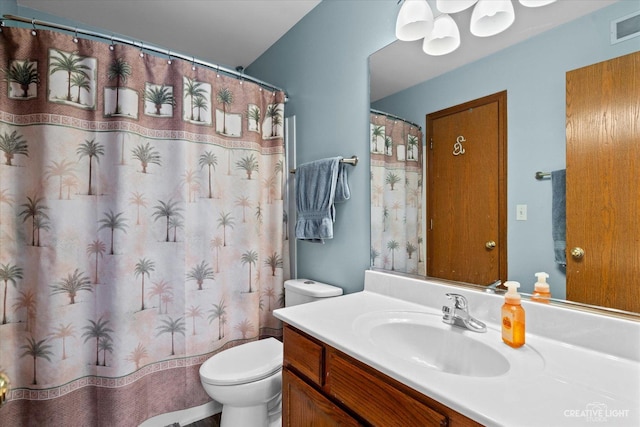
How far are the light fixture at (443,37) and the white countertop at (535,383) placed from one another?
3.53 ft

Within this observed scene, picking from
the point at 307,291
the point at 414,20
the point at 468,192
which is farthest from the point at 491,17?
the point at 307,291

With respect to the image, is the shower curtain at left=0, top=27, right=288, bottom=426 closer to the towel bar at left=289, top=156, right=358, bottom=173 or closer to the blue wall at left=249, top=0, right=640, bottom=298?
the blue wall at left=249, top=0, right=640, bottom=298

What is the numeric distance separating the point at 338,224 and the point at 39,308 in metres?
1.46

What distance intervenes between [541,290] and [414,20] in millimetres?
1113

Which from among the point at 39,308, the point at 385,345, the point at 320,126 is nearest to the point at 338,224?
the point at 320,126

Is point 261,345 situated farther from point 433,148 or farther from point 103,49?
point 103,49

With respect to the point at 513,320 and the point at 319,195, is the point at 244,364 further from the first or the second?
the point at 513,320

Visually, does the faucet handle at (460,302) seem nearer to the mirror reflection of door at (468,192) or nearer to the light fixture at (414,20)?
the mirror reflection of door at (468,192)

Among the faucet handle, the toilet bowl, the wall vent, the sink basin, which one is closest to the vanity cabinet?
the sink basin

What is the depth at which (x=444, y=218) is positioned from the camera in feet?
4.07

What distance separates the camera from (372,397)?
0.80 m

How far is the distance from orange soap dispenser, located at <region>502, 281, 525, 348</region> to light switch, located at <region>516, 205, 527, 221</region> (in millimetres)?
263

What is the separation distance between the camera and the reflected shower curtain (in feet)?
4.38

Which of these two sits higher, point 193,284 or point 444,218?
point 444,218
